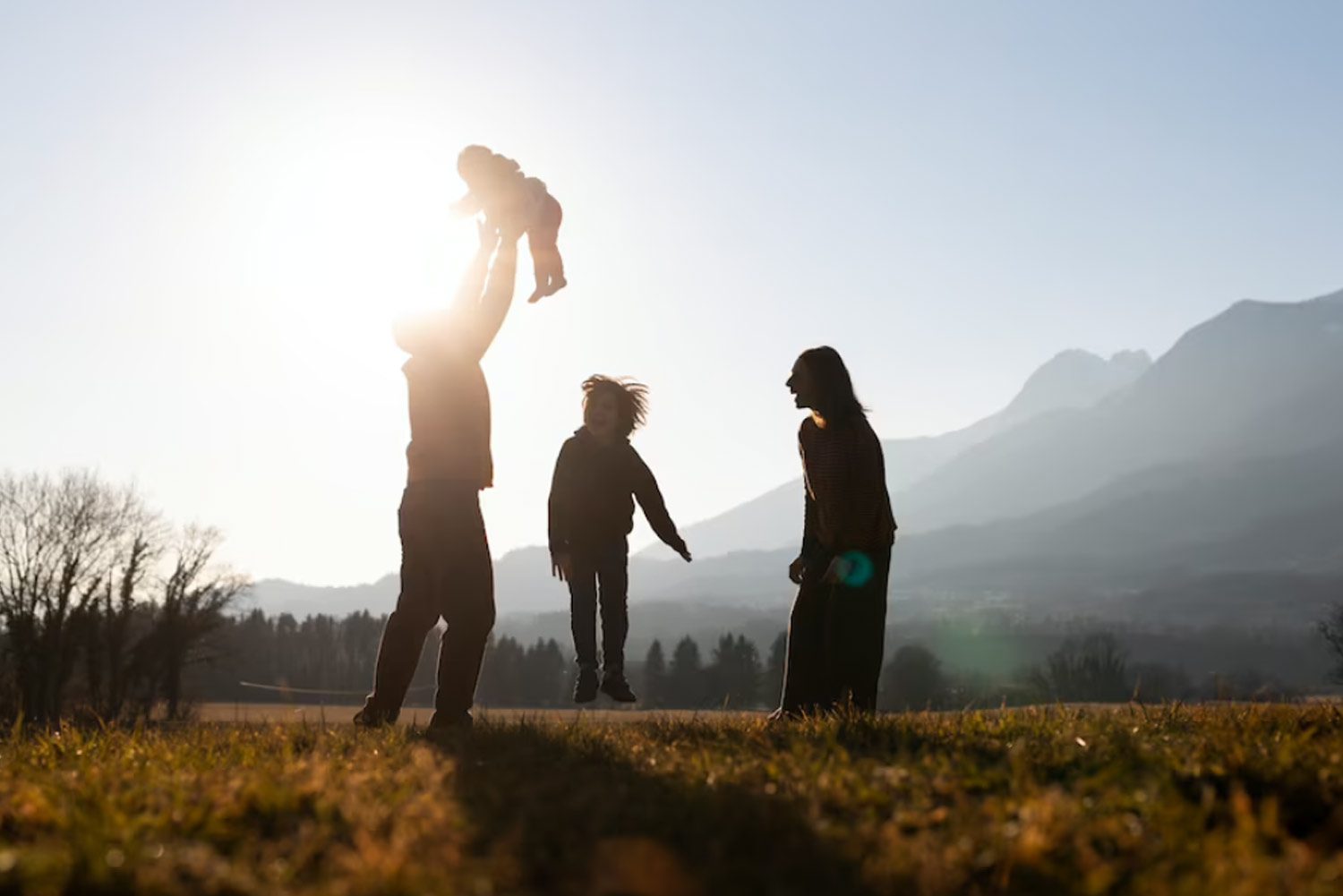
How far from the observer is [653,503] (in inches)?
388

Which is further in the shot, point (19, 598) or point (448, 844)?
point (19, 598)

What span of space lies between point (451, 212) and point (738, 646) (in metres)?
129

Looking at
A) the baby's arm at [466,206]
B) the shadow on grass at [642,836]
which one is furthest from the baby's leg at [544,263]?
the shadow on grass at [642,836]

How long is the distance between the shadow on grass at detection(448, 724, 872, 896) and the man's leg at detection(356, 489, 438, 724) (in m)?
2.53

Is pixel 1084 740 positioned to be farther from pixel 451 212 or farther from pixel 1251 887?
pixel 451 212

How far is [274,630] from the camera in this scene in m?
146

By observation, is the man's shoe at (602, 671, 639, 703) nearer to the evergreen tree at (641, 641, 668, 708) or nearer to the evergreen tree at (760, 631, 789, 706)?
the evergreen tree at (760, 631, 789, 706)

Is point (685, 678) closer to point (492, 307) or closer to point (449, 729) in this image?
point (492, 307)

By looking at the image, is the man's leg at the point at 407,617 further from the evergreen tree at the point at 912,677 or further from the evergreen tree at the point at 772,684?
the evergreen tree at the point at 912,677

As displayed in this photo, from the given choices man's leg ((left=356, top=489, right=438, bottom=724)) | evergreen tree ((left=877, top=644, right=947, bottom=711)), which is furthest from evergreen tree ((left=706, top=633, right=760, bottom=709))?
man's leg ((left=356, top=489, right=438, bottom=724))

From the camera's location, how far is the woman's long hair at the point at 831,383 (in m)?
7.88

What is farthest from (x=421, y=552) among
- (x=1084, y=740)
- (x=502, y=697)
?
(x=502, y=697)

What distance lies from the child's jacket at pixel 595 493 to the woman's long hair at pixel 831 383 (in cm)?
234

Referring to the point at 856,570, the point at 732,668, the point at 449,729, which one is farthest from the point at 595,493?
the point at 732,668
